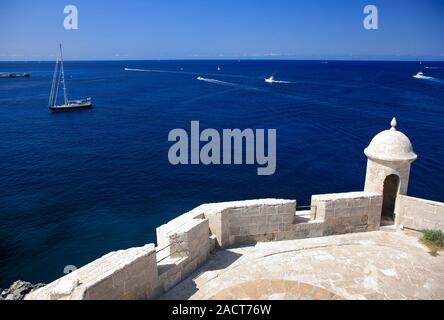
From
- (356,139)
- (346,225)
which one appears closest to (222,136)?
(356,139)

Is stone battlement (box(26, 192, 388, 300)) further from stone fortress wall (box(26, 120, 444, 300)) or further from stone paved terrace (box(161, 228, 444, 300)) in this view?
stone paved terrace (box(161, 228, 444, 300))

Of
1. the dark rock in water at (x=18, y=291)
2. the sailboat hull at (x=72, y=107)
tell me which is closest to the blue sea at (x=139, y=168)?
the sailboat hull at (x=72, y=107)

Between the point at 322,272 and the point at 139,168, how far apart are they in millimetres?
23367

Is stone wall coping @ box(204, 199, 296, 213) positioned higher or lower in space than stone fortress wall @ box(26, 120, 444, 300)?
higher

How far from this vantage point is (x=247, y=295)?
654cm

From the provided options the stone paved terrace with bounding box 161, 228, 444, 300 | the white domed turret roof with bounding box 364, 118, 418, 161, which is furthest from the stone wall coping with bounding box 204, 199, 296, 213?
the white domed turret roof with bounding box 364, 118, 418, 161

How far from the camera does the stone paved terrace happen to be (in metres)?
6.72

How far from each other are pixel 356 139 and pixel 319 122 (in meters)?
8.85

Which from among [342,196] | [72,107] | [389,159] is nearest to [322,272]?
[342,196]

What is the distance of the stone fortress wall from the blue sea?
10.6 m

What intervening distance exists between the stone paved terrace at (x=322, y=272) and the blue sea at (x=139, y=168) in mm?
10927

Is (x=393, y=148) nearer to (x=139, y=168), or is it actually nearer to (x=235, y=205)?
(x=235, y=205)

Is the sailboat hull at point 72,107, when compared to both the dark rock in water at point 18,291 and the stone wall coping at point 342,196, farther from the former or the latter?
the stone wall coping at point 342,196
